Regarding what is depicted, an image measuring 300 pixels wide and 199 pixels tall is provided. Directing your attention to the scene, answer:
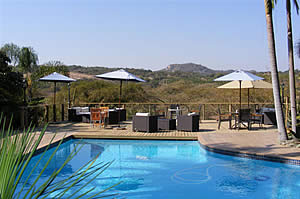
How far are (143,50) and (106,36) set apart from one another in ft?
14.2

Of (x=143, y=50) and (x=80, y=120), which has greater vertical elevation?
(x=143, y=50)

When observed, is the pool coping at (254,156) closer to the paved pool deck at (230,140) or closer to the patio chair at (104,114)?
the paved pool deck at (230,140)

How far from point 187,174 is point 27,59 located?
79.2 ft

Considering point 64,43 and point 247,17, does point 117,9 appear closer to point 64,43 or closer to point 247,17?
point 64,43

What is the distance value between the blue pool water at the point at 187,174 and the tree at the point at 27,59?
2103 cm

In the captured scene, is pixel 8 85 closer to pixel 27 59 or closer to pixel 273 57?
pixel 273 57

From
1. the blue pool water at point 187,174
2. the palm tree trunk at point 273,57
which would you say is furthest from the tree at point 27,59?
the palm tree trunk at point 273,57

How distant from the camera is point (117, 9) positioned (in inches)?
527

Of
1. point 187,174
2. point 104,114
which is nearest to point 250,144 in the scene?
point 187,174

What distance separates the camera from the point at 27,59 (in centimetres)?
2653

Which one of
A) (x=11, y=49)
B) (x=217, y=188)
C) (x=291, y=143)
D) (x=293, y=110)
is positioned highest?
(x=11, y=49)

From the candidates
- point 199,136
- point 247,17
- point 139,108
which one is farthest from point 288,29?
point 139,108

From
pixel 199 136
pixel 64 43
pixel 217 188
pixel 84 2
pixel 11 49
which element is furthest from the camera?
pixel 11 49

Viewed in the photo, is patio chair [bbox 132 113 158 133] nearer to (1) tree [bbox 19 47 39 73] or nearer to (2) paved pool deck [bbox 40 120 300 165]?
(2) paved pool deck [bbox 40 120 300 165]
